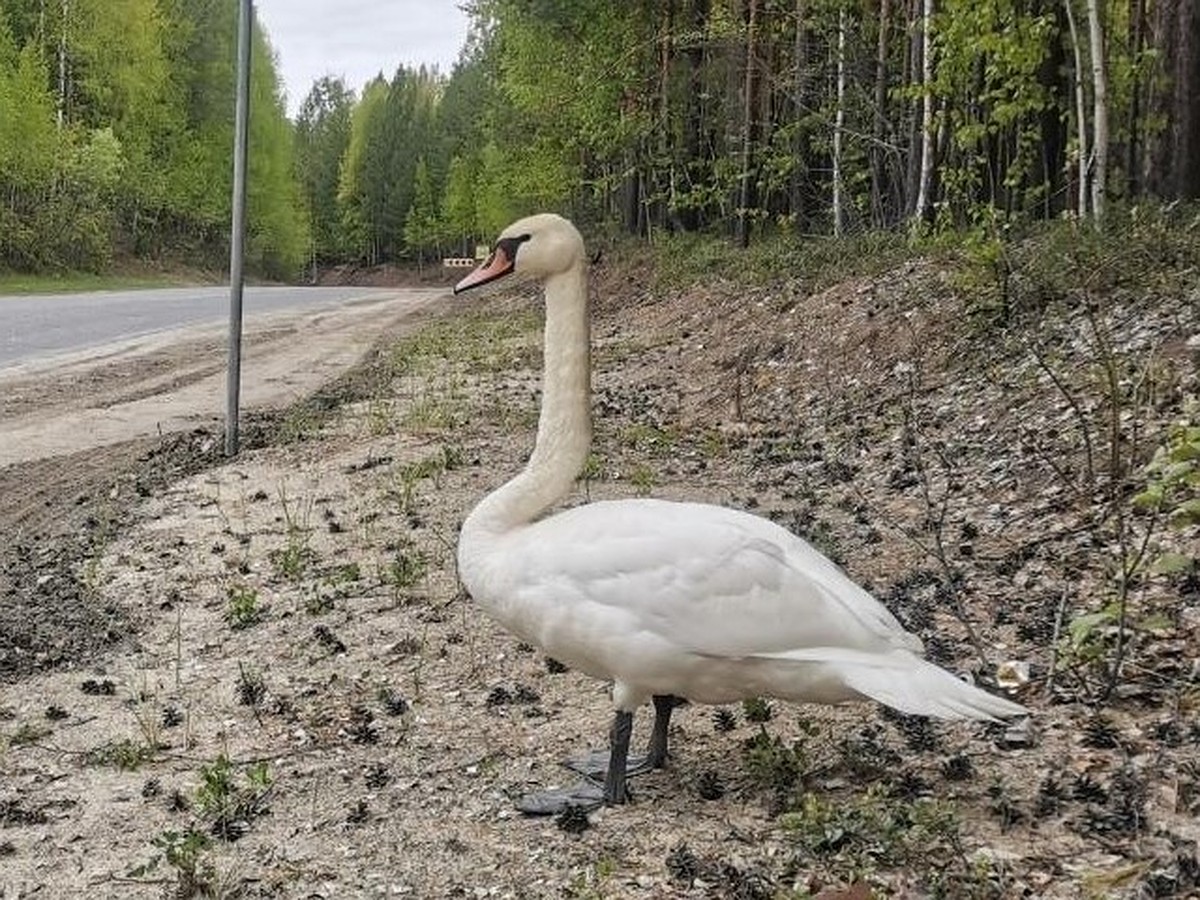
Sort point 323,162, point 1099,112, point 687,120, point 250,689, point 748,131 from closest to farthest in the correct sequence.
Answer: point 250,689 → point 1099,112 → point 748,131 → point 687,120 → point 323,162

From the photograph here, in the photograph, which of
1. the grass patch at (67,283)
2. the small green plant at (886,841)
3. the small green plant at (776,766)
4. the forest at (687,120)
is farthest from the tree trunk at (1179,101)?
the grass patch at (67,283)

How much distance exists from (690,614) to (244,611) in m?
3.28

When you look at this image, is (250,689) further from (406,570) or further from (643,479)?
(643,479)

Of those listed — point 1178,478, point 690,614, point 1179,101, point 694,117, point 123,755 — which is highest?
point 694,117

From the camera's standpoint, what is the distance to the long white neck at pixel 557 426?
396 centimetres

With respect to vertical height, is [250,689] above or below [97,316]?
below

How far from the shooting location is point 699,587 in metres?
3.43

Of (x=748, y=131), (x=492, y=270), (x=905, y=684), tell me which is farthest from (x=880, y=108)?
(x=905, y=684)

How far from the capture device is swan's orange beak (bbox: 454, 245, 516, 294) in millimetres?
4117

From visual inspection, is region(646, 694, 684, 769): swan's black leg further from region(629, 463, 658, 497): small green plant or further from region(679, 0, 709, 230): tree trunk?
region(679, 0, 709, 230): tree trunk

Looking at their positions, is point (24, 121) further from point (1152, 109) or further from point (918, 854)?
point (918, 854)

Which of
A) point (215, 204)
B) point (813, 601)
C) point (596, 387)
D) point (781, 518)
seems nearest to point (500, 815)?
point (813, 601)

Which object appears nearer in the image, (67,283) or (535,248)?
(535,248)

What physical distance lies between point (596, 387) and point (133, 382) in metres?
5.95
